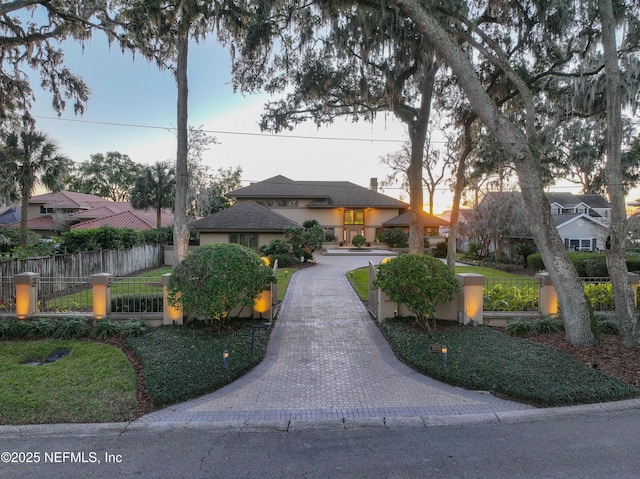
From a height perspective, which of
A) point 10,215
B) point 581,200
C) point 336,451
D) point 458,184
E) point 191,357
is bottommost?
point 336,451

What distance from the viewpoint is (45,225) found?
105 ft

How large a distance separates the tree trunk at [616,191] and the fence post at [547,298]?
4.80 ft

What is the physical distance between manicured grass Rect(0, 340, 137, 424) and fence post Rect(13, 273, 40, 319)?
1.07 m

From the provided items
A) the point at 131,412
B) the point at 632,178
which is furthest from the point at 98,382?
the point at 632,178

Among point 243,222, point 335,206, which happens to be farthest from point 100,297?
point 335,206

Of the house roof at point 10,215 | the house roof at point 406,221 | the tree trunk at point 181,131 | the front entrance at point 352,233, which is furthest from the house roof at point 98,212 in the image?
the tree trunk at point 181,131

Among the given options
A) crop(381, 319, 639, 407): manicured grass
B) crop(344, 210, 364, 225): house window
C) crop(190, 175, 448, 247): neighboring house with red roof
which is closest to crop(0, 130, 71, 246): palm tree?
crop(381, 319, 639, 407): manicured grass

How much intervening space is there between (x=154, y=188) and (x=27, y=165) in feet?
35.9

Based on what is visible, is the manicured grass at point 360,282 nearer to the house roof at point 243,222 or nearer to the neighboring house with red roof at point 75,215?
the house roof at point 243,222

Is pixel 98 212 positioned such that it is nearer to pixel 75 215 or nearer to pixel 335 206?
pixel 75 215

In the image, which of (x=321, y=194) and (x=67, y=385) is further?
(x=321, y=194)

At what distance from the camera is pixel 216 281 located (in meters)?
7.75

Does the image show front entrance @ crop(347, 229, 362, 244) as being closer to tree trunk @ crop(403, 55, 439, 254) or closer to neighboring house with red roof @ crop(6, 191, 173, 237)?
neighboring house with red roof @ crop(6, 191, 173, 237)

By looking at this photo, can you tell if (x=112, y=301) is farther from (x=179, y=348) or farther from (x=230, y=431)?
(x=230, y=431)
